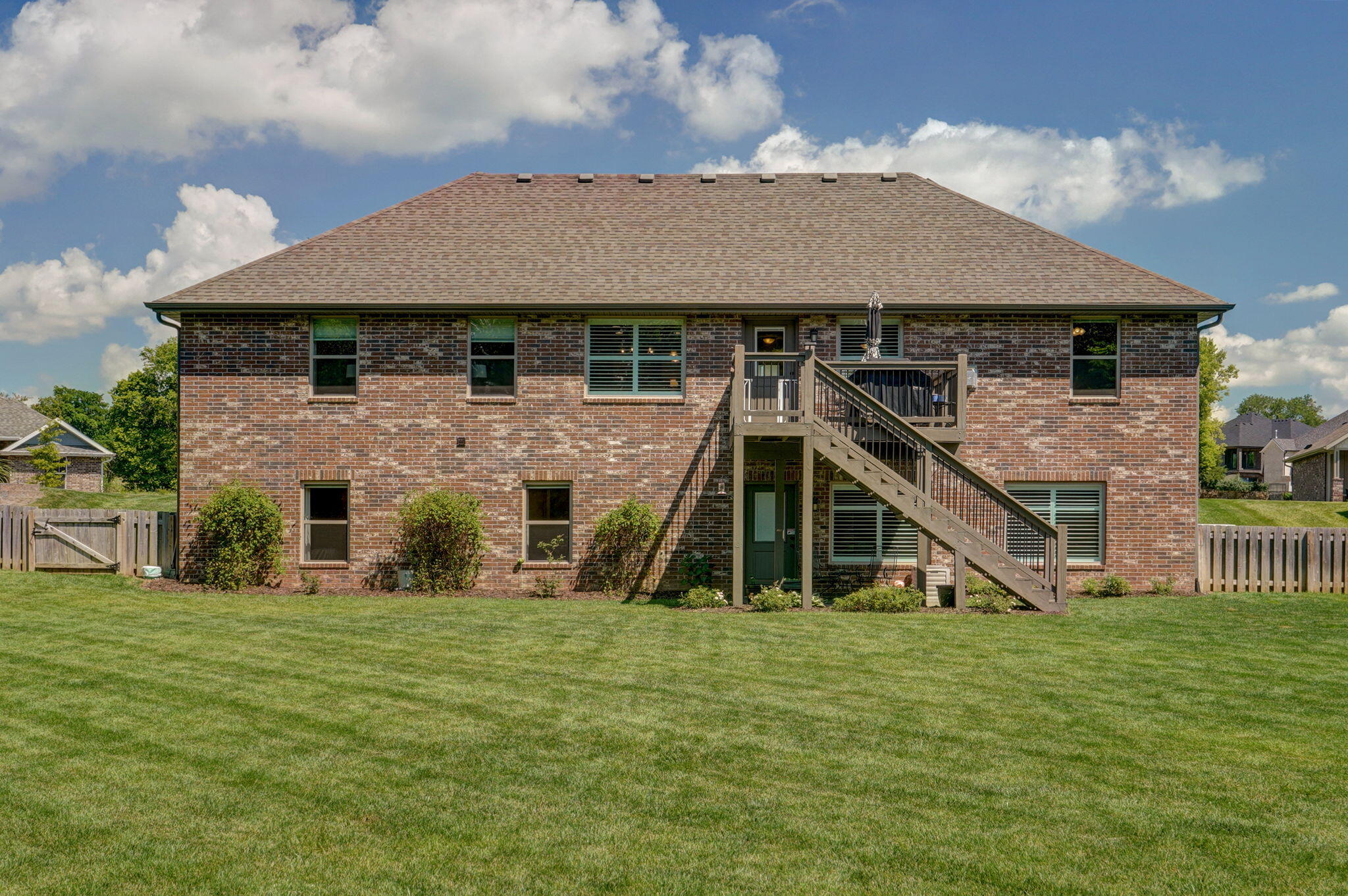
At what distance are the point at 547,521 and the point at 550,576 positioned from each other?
42.0 inches

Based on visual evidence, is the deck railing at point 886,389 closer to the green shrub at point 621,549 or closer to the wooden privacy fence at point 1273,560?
the green shrub at point 621,549

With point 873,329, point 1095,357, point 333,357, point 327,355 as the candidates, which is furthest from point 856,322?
point 327,355

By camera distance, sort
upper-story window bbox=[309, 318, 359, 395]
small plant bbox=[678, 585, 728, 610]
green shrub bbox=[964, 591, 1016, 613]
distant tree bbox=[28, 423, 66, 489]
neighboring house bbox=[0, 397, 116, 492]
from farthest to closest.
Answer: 1. neighboring house bbox=[0, 397, 116, 492]
2. distant tree bbox=[28, 423, 66, 489]
3. upper-story window bbox=[309, 318, 359, 395]
4. small plant bbox=[678, 585, 728, 610]
5. green shrub bbox=[964, 591, 1016, 613]

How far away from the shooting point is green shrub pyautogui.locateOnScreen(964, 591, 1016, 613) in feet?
44.8

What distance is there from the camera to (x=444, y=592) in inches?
631

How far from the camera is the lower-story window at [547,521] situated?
54.0 ft

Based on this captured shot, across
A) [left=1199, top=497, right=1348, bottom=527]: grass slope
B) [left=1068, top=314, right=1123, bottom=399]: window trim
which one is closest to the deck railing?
[left=1068, top=314, right=1123, bottom=399]: window trim

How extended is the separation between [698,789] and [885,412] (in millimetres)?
9177

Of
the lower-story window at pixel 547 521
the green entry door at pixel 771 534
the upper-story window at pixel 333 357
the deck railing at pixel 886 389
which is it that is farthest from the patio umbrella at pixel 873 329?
A: the upper-story window at pixel 333 357

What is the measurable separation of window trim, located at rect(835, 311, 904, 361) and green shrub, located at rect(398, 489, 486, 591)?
7586 mm

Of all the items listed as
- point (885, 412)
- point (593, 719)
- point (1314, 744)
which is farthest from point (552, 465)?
point (1314, 744)

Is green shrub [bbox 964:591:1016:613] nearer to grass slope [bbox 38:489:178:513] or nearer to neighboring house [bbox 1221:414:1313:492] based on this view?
grass slope [bbox 38:489:178:513]

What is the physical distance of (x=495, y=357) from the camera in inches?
653

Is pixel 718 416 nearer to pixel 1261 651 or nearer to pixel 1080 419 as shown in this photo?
pixel 1080 419
